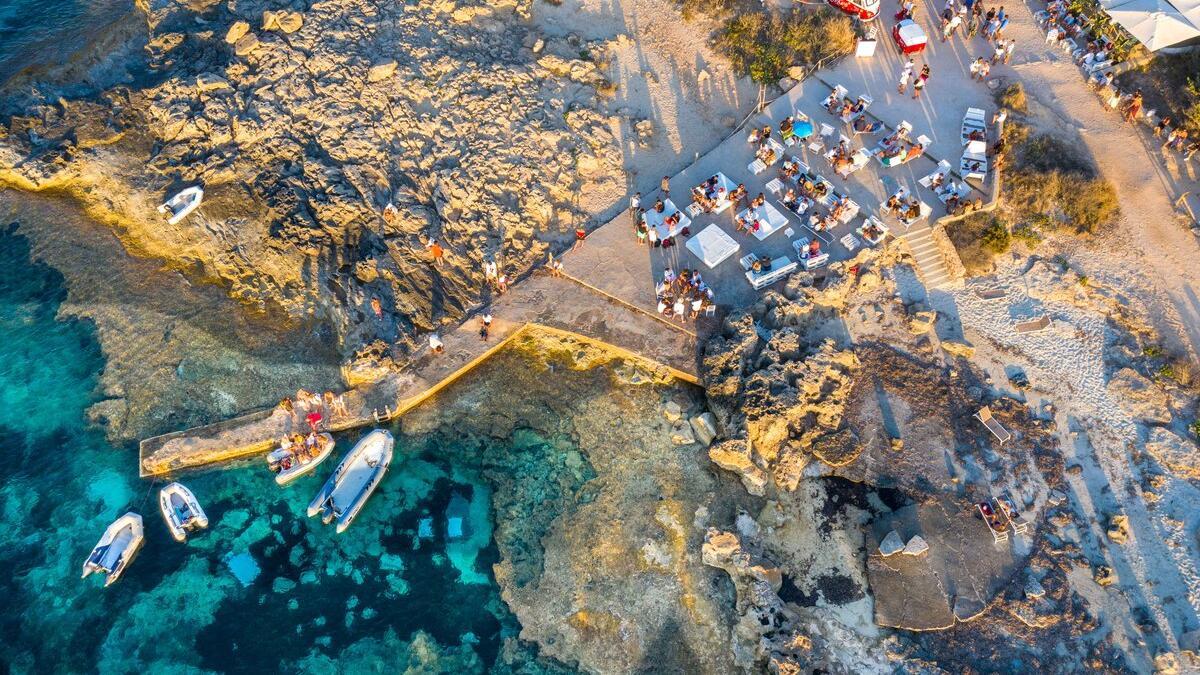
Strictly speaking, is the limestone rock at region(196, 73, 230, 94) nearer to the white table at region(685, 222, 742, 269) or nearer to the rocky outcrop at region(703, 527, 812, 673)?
the white table at region(685, 222, 742, 269)

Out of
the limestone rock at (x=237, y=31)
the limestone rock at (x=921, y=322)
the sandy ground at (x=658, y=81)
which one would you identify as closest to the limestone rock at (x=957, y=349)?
the limestone rock at (x=921, y=322)

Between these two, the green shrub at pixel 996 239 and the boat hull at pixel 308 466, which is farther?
the green shrub at pixel 996 239

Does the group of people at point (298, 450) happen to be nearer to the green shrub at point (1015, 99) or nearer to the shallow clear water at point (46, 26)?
the shallow clear water at point (46, 26)

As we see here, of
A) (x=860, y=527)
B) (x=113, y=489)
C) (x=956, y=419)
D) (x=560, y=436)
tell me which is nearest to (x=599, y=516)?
(x=560, y=436)

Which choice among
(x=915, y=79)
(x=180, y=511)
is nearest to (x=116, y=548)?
(x=180, y=511)

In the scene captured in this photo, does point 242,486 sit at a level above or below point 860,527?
below

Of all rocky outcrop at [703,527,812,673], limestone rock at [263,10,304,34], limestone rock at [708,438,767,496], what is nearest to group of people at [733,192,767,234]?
limestone rock at [708,438,767,496]

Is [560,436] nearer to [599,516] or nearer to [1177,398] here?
[599,516]
